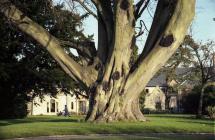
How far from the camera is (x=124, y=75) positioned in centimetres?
2603

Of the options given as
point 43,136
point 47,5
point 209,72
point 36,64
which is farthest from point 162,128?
point 209,72

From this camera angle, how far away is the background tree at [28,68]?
47.7 metres

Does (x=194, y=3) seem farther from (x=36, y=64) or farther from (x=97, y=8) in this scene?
(x=36, y=64)

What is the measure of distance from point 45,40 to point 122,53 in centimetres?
390

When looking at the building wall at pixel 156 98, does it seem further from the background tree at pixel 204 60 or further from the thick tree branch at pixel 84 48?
the thick tree branch at pixel 84 48

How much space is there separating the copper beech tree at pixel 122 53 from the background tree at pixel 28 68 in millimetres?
19819

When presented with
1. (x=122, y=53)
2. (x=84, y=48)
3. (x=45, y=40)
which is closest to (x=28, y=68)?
(x=84, y=48)

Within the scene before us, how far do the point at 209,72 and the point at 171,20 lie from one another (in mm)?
35979

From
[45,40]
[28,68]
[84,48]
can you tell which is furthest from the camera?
[28,68]

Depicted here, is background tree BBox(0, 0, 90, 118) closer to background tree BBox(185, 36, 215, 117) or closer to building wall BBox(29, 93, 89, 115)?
background tree BBox(185, 36, 215, 117)

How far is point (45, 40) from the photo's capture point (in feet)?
84.8

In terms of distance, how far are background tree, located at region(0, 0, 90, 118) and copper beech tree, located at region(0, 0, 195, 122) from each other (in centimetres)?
1982

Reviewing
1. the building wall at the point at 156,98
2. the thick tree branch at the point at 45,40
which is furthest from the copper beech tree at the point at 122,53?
the building wall at the point at 156,98

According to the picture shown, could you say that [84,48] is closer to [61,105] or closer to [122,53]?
[122,53]
